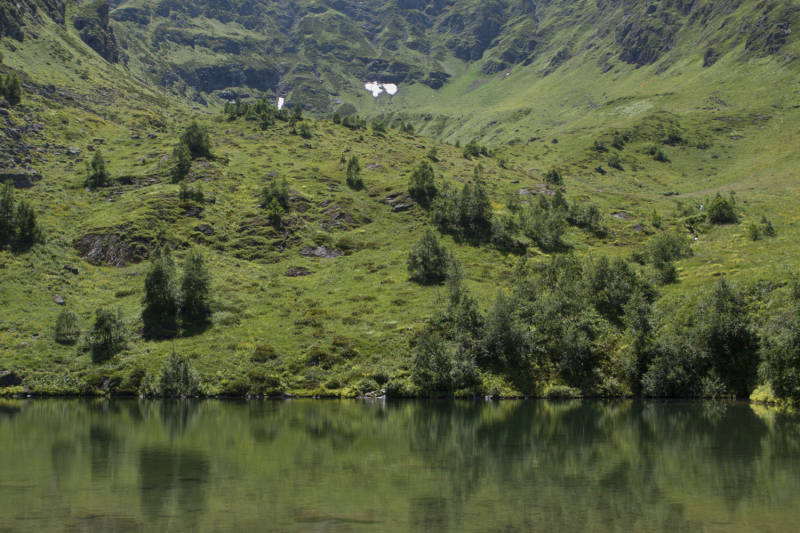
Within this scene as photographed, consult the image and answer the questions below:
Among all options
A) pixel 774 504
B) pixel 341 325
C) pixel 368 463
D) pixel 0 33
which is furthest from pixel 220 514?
pixel 0 33

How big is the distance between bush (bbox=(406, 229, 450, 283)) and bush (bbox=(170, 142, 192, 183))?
211ft

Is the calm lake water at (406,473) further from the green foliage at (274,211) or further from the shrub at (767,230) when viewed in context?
the green foliage at (274,211)

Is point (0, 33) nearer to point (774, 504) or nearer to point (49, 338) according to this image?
point (49, 338)

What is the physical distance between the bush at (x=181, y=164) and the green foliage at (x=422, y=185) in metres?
54.6

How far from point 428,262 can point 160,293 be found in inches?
1704

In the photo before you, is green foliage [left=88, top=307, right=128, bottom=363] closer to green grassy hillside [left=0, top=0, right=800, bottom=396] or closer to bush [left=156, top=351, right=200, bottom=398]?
green grassy hillside [left=0, top=0, right=800, bottom=396]

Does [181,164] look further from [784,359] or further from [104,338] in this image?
[784,359]

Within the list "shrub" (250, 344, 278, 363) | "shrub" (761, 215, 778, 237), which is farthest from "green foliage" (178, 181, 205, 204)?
"shrub" (761, 215, 778, 237)

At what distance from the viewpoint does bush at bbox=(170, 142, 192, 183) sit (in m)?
120

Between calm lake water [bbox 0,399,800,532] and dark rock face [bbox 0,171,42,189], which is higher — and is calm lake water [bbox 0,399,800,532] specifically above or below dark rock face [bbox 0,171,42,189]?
below

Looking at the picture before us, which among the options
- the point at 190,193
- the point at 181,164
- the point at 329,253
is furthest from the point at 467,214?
the point at 181,164

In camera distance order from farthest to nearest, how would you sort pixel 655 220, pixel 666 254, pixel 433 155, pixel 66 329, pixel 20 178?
pixel 433 155, pixel 655 220, pixel 20 178, pixel 666 254, pixel 66 329

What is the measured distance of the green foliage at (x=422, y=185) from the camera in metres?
121

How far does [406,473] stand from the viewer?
23.0 m
